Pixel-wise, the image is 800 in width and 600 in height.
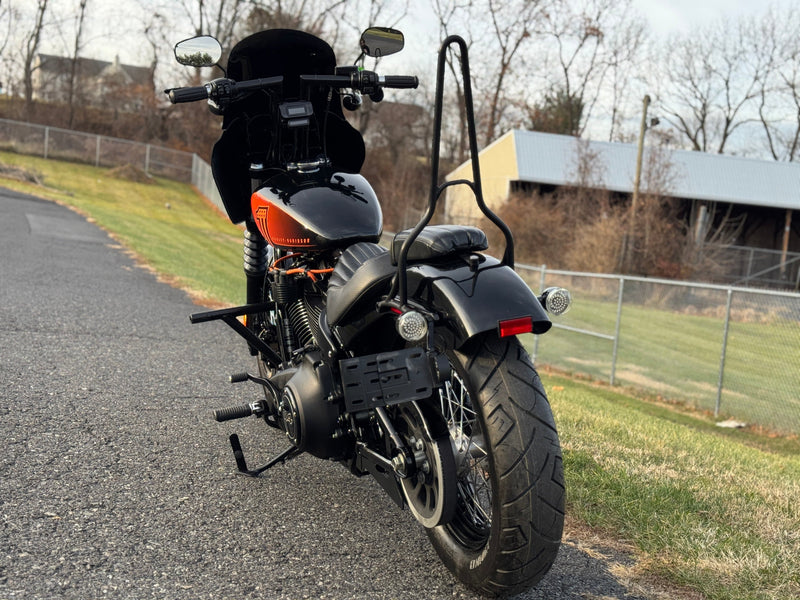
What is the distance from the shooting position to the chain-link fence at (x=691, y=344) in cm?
1056

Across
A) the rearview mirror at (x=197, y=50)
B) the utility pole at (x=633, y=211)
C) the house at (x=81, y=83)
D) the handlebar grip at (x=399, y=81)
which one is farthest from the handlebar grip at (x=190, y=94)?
the house at (x=81, y=83)

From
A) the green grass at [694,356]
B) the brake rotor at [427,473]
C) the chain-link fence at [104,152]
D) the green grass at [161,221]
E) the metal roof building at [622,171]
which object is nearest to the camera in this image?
the brake rotor at [427,473]

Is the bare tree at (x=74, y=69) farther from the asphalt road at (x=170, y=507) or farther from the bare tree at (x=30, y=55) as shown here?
the asphalt road at (x=170, y=507)

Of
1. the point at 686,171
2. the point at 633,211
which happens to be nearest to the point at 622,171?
the point at 686,171

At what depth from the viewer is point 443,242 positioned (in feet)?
9.40

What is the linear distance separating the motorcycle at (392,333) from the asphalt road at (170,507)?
0.29 meters

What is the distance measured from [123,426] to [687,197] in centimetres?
3534

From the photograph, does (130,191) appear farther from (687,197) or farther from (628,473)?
(628,473)

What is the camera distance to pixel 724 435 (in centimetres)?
1020

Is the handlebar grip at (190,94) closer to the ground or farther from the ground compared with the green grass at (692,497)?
farther from the ground

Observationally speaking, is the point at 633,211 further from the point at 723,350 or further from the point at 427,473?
the point at 427,473

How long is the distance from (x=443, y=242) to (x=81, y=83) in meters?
53.1

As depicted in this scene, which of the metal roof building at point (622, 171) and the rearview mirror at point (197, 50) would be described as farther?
the metal roof building at point (622, 171)

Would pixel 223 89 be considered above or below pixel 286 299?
above
